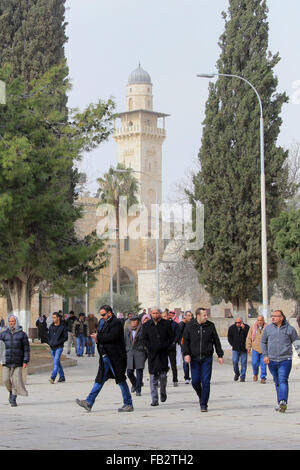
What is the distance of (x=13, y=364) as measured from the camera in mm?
16453

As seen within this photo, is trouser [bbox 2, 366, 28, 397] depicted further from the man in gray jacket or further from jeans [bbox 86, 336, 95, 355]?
jeans [bbox 86, 336, 95, 355]

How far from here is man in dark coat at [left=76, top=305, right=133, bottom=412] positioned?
47.9ft

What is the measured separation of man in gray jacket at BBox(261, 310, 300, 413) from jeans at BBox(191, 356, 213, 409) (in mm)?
970

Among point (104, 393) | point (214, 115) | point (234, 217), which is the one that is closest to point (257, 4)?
point (214, 115)

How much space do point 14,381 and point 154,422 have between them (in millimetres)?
3908

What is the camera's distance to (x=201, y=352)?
14.8 m

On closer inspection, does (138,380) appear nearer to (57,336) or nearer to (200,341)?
(57,336)

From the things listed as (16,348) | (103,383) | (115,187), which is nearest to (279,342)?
(103,383)

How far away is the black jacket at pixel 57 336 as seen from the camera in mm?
21469

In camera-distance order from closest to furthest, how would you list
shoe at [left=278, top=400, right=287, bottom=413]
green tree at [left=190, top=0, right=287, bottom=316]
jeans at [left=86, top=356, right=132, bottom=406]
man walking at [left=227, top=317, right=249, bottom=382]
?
shoe at [left=278, top=400, right=287, bottom=413], jeans at [left=86, top=356, right=132, bottom=406], man walking at [left=227, top=317, right=249, bottom=382], green tree at [left=190, top=0, right=287, bottom=316]

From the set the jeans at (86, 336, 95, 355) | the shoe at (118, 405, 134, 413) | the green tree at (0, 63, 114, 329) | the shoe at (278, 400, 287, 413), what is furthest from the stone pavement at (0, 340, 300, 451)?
the jeans at (86, 336, 95, 355)

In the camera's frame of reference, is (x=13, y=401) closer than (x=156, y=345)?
No
